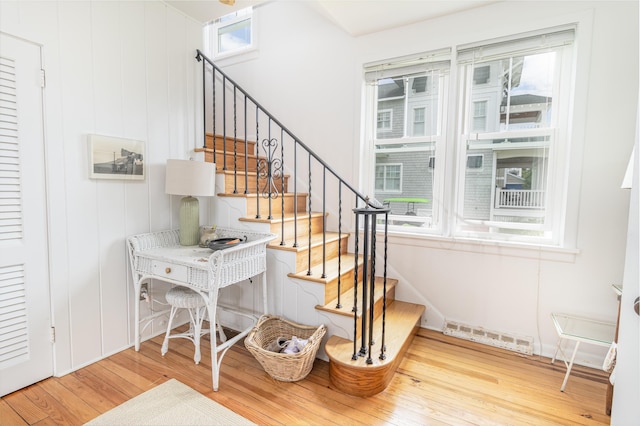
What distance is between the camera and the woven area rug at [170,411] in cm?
156

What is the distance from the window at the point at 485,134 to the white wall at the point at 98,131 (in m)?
1.81

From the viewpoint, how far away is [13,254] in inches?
67.1

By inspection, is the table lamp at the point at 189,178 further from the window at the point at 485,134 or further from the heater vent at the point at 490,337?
the heater vent at the point at 490,337

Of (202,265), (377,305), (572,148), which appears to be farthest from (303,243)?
(572,148)

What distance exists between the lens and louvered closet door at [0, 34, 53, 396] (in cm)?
166

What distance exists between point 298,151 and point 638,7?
266 centimetres

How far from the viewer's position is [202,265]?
176 centimetres

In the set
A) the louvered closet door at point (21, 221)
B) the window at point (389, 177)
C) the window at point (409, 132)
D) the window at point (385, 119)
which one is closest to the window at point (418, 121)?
the window at point (409, 132)

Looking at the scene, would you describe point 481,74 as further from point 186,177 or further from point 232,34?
point 232,34

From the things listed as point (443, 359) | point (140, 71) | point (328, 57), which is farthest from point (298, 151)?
point (443, 359)

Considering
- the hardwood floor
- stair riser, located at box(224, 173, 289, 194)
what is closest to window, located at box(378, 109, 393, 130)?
stair riser, located at box(224, 173, 289, 194)

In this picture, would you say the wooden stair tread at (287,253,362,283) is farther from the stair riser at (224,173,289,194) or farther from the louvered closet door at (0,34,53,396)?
the louvered closet door at (0,34,53,396)

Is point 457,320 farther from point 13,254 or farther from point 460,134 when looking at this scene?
point 13,254

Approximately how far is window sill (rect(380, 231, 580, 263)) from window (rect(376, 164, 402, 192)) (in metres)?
0.42
